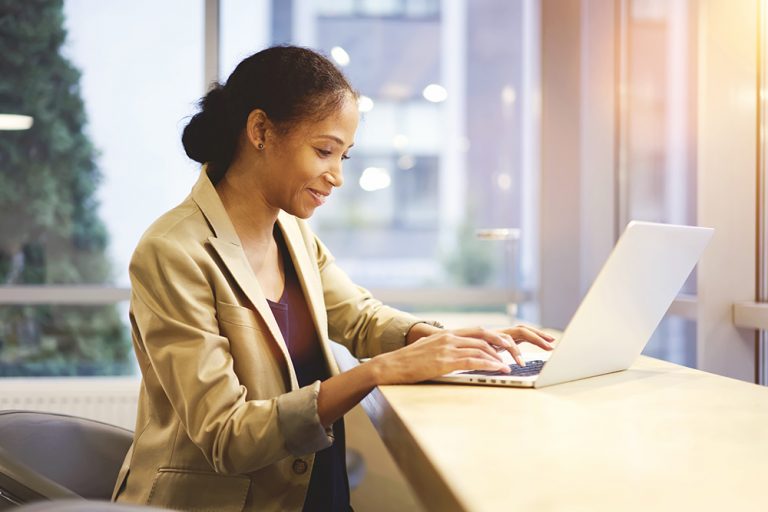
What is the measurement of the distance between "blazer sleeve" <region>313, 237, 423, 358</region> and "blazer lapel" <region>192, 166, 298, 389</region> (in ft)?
1.09

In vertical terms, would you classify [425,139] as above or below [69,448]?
above

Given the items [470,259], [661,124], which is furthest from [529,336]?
[470,259]

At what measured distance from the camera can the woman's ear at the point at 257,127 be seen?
1347 millimetres

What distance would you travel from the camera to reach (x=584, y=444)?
0.76 metres

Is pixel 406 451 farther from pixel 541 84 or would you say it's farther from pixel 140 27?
pixel 140 27

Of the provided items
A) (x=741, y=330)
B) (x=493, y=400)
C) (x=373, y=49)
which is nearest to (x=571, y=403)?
(x=493, y=400)

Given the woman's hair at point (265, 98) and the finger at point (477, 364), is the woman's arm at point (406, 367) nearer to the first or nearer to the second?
the finger at point (477, 364)

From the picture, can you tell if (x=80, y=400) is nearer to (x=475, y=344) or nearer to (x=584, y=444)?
(x=475, y=344)

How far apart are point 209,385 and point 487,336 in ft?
1.54

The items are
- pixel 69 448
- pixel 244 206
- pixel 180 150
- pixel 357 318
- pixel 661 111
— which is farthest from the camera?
pixel 180 150

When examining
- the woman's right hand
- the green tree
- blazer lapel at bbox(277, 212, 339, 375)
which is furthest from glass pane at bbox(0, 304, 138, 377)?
the woman's right hand

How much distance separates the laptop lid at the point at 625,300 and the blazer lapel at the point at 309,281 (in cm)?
46

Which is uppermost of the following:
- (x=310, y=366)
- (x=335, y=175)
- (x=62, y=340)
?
(x=335, y=175)

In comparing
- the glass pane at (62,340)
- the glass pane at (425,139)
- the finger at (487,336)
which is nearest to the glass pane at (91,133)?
the glass pane at (62,340)
